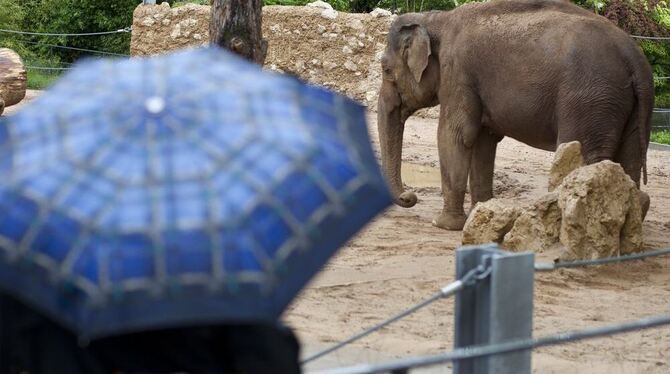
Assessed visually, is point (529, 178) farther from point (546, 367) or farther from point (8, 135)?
point (8, 135)

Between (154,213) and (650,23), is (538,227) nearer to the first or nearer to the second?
(154,213)

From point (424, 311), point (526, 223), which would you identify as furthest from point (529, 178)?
point (424, 311)

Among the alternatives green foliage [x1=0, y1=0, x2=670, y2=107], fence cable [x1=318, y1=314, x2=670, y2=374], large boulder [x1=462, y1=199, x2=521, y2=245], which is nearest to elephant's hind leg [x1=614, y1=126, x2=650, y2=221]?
large boulder [x1=462, y1=199, x2=521, y2=245]

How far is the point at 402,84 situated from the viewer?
10.9 metres

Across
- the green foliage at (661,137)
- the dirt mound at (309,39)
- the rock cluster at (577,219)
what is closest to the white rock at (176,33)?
the dirt mound at (309,39)

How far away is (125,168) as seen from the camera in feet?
6.30

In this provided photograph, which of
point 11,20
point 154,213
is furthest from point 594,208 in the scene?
point 11,20

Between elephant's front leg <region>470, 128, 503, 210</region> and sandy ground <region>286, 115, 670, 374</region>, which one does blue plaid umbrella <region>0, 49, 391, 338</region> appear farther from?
elephant's front leg <region>470, 128, 503, 210</region>

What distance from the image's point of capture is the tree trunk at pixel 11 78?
52.3 feet

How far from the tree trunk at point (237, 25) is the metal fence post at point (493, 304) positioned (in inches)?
200

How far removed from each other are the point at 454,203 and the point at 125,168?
840 cm

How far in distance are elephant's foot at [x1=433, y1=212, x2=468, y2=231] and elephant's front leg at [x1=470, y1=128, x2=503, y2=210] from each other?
0.62 m

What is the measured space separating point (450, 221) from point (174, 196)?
8.30 meters

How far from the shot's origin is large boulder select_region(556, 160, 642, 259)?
299 inches
